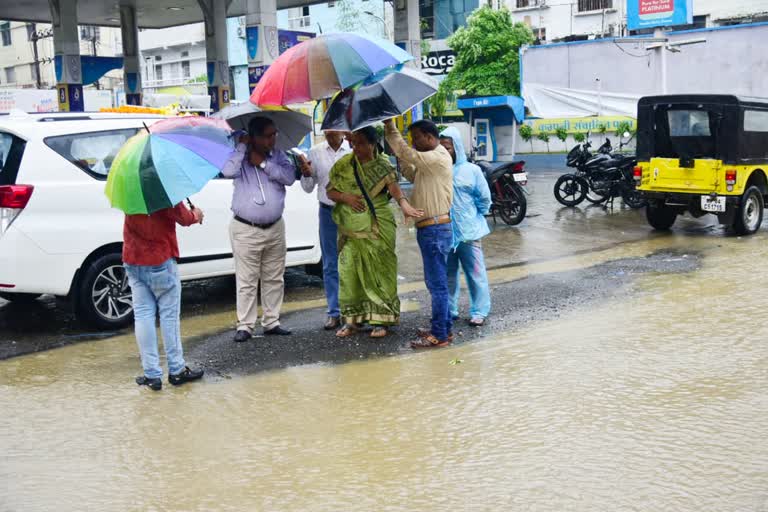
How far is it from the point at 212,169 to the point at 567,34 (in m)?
38.2

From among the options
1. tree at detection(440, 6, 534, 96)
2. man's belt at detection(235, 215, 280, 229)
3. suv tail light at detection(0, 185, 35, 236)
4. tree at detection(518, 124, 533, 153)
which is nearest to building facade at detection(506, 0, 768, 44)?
tree at detection(440, 6, 534, 96)

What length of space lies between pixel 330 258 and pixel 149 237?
2010 mm

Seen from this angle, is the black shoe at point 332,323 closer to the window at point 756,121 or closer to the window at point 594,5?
the window at point 756,121

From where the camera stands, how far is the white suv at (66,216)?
6891 mm

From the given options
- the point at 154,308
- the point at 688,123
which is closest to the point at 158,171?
the point at 154,308

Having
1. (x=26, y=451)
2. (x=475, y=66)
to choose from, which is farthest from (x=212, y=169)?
(x=475, y=66)

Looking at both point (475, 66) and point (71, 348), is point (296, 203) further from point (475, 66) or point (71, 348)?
point (475, 66)

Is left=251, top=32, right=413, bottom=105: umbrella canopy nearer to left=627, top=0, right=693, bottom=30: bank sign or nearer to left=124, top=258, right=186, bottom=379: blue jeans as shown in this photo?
left=124, top=258, right=186, bottom=379: blue jeans

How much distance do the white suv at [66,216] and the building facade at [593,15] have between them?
33097 millimetres

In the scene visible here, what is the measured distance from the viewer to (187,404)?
5.49 metres

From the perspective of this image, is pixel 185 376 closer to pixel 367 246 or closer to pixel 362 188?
pixel 367 246

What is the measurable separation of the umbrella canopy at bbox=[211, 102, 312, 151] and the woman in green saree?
0.51m

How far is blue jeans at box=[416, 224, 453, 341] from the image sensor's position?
261 inches

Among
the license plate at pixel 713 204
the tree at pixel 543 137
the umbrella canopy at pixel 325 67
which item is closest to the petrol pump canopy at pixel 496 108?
the tree at pixel 543 137
